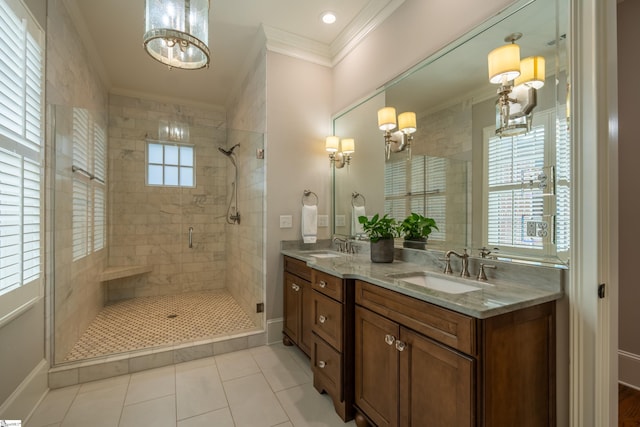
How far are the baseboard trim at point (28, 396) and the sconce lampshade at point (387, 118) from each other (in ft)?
9.34

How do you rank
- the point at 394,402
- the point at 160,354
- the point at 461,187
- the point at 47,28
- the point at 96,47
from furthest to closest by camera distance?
the point at 96,47 < the point at 160,354 < the point at 47,28 < the point at 461,187 < the point at 394,402

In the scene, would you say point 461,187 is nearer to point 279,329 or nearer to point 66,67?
point 279,329

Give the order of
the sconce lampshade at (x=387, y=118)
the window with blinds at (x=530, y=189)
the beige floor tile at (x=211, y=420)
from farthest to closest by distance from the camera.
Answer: the sconce lampshade at (x=387, y=118)
the beige floor tile at (x=211, y=420)
the window with blinds at (x=530, y=189)

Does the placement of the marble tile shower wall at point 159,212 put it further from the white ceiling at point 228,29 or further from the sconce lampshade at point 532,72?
the sconce lampshade at point 532,72

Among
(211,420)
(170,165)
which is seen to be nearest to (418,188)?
(211,420)

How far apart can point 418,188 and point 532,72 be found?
901 mm

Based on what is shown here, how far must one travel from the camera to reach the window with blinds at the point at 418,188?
6.21 feet

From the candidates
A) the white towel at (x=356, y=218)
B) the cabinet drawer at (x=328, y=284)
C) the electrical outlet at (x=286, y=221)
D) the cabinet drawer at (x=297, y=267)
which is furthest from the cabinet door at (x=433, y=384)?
the electrical outlet at (x=286, y=221)

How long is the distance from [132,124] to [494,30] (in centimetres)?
409

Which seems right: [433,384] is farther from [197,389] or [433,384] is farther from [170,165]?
[170,165]

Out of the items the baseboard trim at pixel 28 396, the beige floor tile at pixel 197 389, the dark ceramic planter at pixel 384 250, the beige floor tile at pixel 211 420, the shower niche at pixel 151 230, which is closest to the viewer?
the baseboard trim at pixel 28 396

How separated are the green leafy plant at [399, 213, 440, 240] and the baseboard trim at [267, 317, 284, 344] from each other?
1505 mm

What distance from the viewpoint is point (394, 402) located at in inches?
52.7

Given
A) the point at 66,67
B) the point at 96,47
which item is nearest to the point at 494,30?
the point at 66,67
